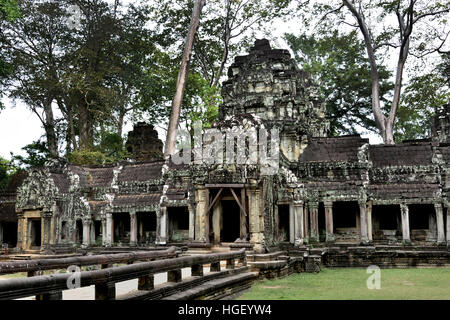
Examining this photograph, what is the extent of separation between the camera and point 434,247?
17844 millimetres

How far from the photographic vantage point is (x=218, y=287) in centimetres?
955

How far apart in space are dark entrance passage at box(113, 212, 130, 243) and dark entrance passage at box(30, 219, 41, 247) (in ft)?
12.4

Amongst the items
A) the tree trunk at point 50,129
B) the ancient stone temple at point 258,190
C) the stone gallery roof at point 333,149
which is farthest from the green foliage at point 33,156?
the stone gallery roof at point 333,149

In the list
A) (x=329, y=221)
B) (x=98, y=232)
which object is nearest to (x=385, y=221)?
(x=329, y=221)

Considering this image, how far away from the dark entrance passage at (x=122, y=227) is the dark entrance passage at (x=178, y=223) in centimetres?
253

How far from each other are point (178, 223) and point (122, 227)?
3.22 m

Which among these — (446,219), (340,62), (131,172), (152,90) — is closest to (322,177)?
(446,219)

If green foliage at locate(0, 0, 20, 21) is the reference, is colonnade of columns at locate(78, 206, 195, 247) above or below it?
below

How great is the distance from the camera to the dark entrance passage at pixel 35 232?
22388 millimetres

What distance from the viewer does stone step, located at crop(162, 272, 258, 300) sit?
801 centimetres

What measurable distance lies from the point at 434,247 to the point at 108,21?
2578 cm

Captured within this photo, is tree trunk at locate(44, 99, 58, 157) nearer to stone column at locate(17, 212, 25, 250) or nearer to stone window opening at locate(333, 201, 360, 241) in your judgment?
stone column at locate(17, 212, 25, 250)

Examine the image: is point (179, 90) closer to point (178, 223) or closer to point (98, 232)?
point (178, 223)

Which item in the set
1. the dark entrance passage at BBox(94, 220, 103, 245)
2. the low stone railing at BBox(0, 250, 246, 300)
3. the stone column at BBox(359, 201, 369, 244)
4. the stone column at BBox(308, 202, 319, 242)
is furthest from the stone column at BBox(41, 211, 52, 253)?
the low stone railing at BBox(0, 250, 246, 300)
